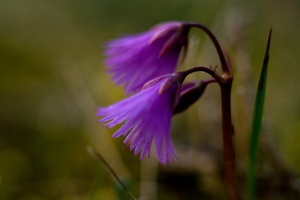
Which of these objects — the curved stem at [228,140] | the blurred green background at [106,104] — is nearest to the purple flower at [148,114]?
the curved stem at [228,140]

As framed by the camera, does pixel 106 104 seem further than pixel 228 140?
Yes

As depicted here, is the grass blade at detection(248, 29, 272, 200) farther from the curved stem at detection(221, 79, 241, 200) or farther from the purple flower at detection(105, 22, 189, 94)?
the purple flower at detection(105, 22, 189, 94)

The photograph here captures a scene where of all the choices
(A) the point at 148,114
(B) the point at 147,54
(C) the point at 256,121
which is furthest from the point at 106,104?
(A) the point at 148,114

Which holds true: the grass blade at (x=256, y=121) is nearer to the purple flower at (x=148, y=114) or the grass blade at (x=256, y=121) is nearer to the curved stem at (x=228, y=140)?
the curved stem at (x=228, y=140)

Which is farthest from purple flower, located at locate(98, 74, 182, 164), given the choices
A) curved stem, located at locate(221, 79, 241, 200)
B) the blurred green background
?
the blurred green background

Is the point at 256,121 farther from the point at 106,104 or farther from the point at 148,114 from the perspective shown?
the point at 106,104

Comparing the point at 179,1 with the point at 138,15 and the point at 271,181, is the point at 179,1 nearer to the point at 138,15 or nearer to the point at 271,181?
the point at 138,15

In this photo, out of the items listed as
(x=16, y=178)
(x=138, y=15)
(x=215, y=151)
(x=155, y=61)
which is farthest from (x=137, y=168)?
(x=138, y=15)
